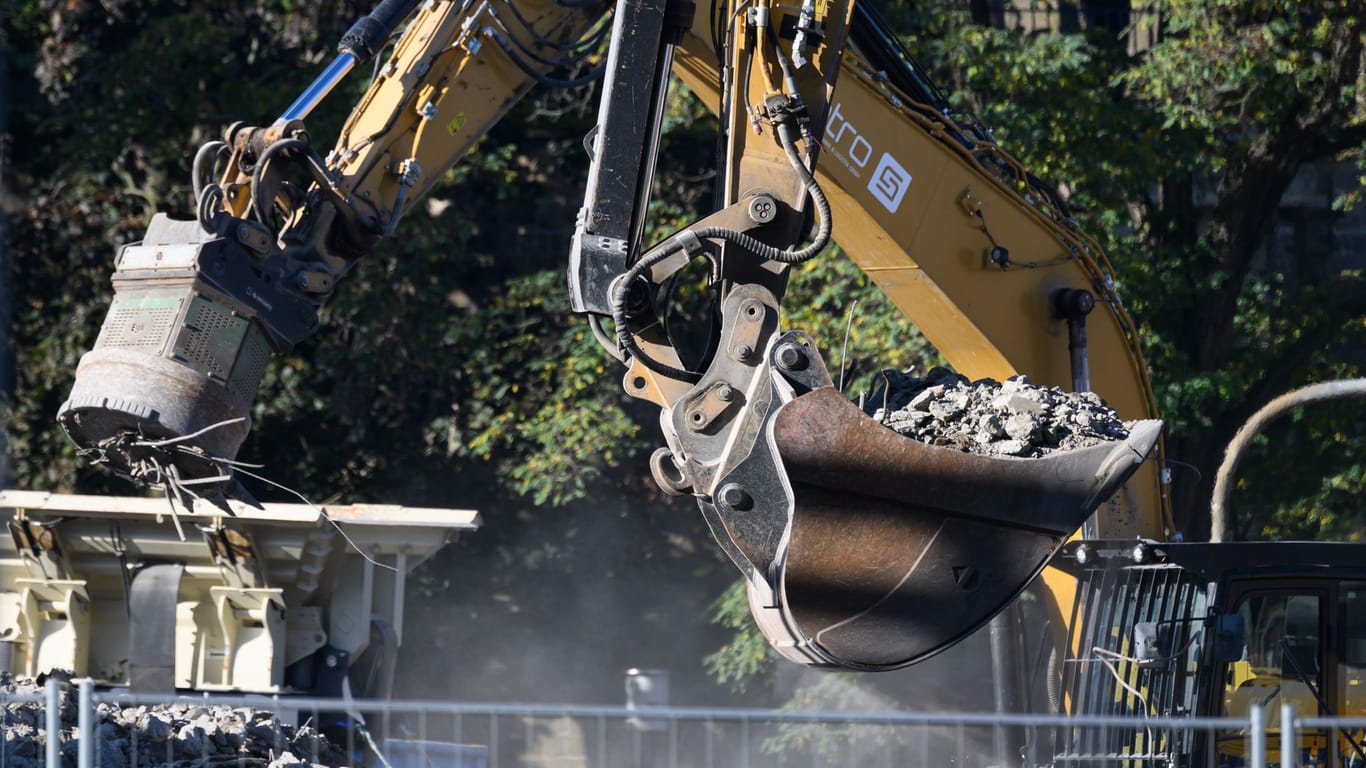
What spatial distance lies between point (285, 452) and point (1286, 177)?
799 centimetres

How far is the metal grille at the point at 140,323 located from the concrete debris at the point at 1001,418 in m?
2.53

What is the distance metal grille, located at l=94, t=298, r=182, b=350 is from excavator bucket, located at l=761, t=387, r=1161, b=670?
2.41 metres

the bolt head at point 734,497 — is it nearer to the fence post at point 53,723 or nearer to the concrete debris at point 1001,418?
the concrete debris at point 1001,418

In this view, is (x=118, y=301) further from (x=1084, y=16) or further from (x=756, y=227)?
(x=1084, y=16)

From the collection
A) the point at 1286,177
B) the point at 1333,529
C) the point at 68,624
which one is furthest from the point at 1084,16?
the point at 68,624

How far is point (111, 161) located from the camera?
13219 mm

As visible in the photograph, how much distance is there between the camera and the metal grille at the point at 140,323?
19.8 ft

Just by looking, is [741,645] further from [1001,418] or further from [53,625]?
[1001,418]

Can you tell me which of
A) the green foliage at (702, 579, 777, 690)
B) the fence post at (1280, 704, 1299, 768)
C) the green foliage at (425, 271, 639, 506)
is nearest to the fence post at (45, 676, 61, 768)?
the fence post at (1280, 704, 1299, 768)

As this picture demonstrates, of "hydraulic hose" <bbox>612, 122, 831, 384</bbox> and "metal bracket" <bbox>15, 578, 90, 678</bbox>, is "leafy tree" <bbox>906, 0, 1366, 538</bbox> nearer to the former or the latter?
"hydraulic hose" <bbox>612, 122, 831, 384</bbox>

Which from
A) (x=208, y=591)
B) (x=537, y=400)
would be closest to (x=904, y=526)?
(x=208, y=591)

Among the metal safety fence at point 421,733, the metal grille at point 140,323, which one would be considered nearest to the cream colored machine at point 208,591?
the metal safety fence at point 421,733

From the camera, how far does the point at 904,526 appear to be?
5.03 meters

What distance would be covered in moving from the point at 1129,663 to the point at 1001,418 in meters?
1.81
